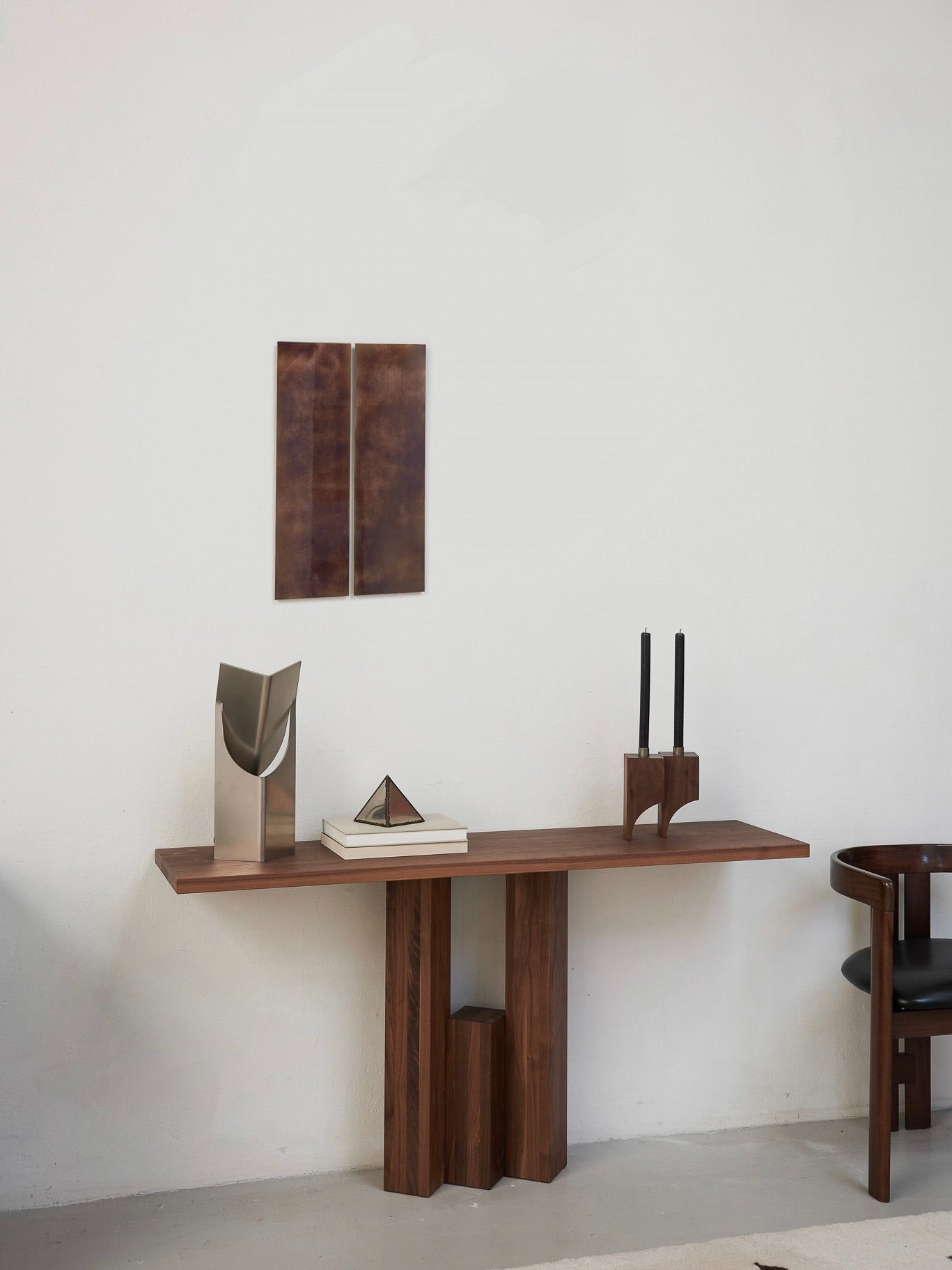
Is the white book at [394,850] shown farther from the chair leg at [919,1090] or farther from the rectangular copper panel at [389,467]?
the chair leg at [919,1090]

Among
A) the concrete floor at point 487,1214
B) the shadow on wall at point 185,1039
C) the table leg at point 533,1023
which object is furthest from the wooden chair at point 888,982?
the shadow on wall at point 185,1039

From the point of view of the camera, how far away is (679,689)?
250 cm

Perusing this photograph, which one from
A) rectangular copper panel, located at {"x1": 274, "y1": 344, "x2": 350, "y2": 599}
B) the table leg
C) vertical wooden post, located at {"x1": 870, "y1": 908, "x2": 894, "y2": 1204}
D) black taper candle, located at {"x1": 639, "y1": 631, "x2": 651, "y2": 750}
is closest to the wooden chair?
vertical wooden post, located at {"x1": 870, "y1": 908, "x2": 894, "y2": 1204}

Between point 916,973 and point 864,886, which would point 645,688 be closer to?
point 864,886

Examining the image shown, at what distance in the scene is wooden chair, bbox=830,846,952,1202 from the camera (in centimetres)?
236

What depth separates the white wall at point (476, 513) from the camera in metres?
2.39

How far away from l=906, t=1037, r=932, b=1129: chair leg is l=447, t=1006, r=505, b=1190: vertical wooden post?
1.03m

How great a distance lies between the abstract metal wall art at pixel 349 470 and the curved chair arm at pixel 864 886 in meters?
1.11

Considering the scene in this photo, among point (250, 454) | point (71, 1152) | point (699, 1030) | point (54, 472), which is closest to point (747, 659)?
point (699, 1030)

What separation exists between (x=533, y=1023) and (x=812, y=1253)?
0.67 m

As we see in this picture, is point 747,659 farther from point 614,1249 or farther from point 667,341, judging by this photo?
point 614,1249

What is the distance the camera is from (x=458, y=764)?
263cm

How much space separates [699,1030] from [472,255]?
1.90 m

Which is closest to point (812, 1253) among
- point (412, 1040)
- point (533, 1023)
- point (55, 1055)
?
point (533, 1023)
